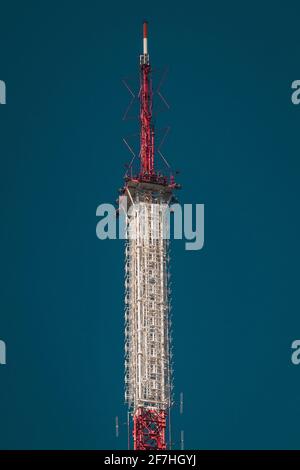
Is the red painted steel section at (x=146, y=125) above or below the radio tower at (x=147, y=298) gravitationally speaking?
above

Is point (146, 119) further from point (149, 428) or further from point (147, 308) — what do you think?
point (149, 428)

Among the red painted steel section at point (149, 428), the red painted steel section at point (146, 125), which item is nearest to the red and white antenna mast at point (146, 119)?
the red painted steel section at point (146, 125)

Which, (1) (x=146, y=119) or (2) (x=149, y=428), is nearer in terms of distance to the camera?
(2) (x=149, y=428)

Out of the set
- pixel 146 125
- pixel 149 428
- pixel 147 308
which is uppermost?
pixel 146 125

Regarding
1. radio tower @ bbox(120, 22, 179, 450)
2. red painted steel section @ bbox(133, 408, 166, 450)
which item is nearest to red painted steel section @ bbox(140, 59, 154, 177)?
radio tower @ bbox(120, 22, 179, 450)

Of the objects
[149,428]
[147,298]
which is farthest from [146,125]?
[149,428]

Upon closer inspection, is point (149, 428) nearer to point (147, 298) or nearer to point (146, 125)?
point (147, 298)

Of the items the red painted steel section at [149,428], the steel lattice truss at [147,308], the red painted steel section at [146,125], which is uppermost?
the red painted steel section at [146,125]

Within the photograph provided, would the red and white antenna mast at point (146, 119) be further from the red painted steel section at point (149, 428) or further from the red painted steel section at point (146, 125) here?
the red painted steel section at point (149, 428)

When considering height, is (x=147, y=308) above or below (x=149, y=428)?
above
